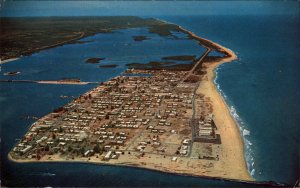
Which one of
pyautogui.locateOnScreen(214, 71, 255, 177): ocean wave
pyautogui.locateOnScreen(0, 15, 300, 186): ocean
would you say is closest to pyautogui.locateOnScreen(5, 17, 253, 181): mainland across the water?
pyautogui.locateOnScreen(214, 71, 255, 177): ocean wave

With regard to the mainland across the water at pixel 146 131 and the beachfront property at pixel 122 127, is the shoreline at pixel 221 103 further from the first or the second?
the beachfront property at pixel 122 127

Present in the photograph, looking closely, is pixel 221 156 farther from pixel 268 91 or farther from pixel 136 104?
pixel 268 91

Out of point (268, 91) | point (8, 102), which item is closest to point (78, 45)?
point (8, 102)

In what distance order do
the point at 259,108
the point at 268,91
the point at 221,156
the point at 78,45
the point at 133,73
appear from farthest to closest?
the point at 78,45, the point at 133,73, the point at 268,91, the point at 259,108, the point at 221,156

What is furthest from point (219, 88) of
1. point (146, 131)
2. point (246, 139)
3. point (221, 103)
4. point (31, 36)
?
point (31, 36)

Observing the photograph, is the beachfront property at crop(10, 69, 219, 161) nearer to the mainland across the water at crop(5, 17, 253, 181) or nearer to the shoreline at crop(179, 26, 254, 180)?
the mainland across the water at crop(5, 17, 253, 181)
